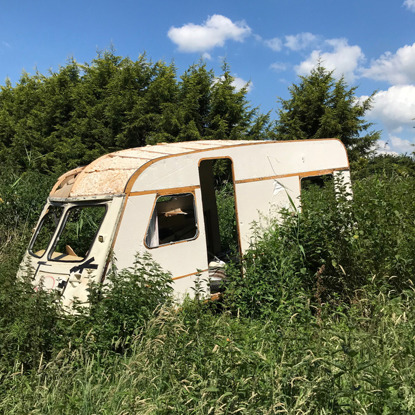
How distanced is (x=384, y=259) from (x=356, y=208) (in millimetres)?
778

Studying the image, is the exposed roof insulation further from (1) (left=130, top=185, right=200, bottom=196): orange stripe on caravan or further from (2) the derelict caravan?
(1) (left=130, top=185, right=200, bottom=196): orange stripe on caravan

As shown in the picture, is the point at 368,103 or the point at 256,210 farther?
the point at 368,103

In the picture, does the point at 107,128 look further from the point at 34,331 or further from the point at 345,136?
the point at 34,331

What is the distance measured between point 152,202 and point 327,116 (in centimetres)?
1305

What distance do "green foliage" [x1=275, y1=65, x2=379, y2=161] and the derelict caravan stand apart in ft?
33.2

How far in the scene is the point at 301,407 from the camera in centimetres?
282

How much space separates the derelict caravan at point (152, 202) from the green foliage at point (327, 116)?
33.2 feet

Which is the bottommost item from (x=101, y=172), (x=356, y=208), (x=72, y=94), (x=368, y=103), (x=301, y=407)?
(x=301, y=407)

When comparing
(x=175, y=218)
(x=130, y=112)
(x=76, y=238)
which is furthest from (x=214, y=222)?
(x=130, y=112)

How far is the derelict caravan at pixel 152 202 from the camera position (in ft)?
16.4

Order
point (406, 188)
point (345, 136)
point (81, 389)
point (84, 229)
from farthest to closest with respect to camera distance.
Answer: point (345, 136)
point (84, 229)
point (406, 188)
point (81, 389)

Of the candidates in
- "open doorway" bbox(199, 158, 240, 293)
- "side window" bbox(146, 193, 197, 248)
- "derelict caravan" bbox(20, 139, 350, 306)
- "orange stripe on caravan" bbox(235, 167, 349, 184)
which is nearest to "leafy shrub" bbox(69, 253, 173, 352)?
"derelict caravan" bbox(20, 139, 350, 306)

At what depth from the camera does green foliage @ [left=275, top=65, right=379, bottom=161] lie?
16.7 metres

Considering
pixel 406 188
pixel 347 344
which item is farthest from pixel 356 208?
pixel 347 344
